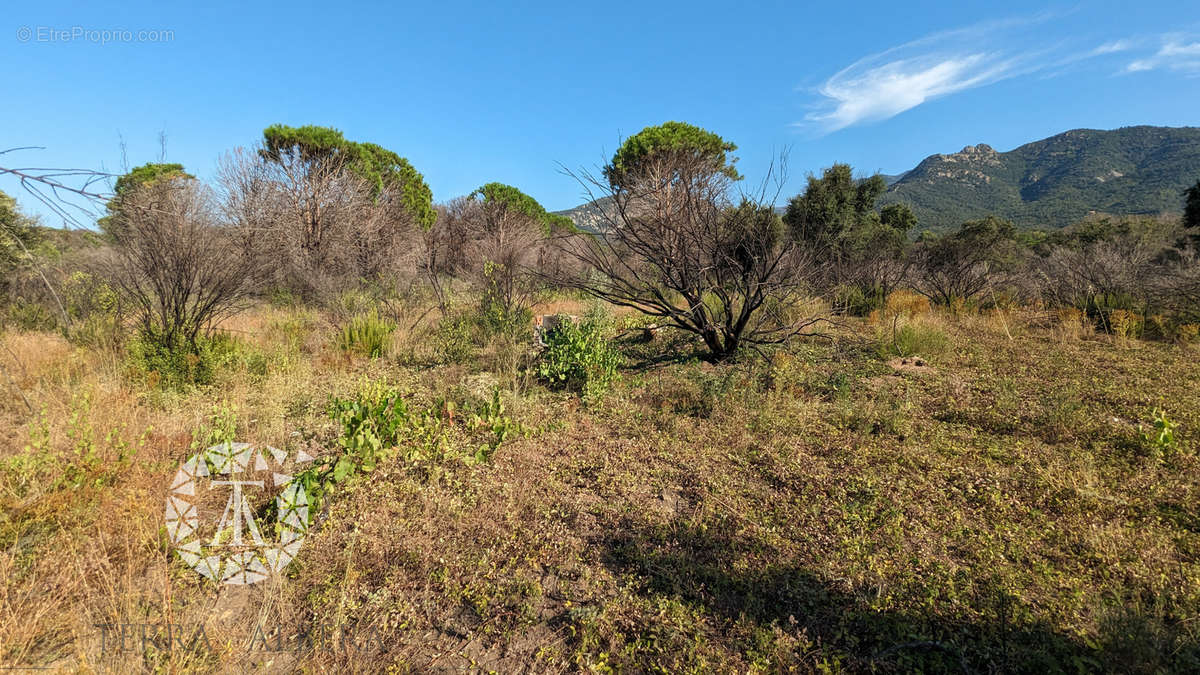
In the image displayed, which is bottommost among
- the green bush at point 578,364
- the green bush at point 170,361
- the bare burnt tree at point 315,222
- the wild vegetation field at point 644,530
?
the wild vegetation field at point 644,530

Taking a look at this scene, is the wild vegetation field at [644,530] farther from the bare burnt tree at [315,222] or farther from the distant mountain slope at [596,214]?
the bare burnt tree at [315,222]

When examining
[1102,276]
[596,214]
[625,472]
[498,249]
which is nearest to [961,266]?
[1102,276]

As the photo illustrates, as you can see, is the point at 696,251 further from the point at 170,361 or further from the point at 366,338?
the point at 170,361

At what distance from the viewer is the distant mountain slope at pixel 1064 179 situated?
33.9m

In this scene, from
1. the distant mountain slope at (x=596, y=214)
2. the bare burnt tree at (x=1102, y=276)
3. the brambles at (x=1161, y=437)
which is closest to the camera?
the brambles at (x=1161, y=437)

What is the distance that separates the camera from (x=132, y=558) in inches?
90.9

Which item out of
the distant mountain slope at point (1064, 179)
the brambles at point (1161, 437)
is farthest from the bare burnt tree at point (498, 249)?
the distant mountain slope at point (1064, 179)

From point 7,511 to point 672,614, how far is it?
366 cm

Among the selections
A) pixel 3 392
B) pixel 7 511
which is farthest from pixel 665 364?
pixel 3 392

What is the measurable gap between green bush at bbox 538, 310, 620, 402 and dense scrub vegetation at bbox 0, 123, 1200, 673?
5 cm

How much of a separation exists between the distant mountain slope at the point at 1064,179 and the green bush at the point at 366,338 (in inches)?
1314

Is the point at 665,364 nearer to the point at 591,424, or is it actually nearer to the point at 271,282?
the point at 591,424

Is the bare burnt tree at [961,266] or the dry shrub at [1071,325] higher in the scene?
the bare burnt tree at [961,266]

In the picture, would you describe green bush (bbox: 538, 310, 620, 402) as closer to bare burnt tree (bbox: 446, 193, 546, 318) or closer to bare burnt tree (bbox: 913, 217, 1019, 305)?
bare burnt tree (bbox: 446, 193, 546, 318)
